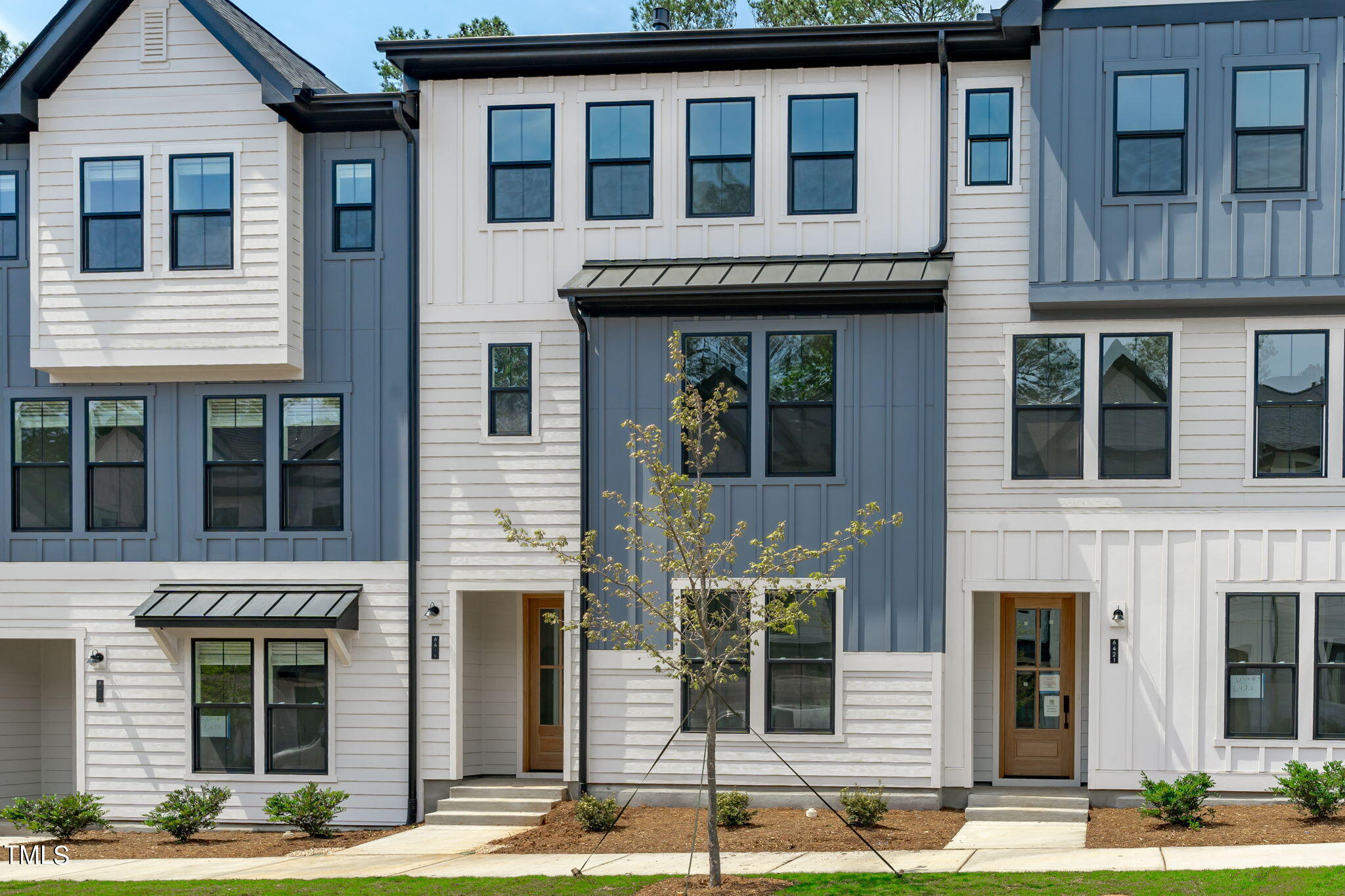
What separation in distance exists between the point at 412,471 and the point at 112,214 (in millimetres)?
4968

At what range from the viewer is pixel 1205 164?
47.1 feet

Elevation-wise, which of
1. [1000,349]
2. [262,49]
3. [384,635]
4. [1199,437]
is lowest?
[384,635]

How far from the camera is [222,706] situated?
630 inches

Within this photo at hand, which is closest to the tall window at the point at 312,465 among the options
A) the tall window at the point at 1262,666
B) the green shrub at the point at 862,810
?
the green shrub at the point at 862,810

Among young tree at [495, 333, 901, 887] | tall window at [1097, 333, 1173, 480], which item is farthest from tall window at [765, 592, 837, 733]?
tall window at [1097, 333, 1173, 480]

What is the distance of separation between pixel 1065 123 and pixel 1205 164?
5.28 ft

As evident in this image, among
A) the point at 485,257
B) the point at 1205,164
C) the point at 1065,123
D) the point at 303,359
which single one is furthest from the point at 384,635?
the point at 1205,164

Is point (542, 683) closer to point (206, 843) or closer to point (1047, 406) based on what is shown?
point (206, 843)

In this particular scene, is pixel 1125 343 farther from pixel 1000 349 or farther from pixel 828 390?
Result: pixel 828 390

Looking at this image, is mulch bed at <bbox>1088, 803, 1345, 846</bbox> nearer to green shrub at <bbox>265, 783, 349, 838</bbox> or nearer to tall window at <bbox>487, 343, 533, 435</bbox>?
tall window at <bbox>487, 343, 533, 435</bbox>

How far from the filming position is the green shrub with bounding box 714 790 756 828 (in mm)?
13820

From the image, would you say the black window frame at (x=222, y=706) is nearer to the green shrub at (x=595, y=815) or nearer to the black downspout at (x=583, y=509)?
the black downspout at (x=583, y=509)

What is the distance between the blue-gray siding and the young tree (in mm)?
249

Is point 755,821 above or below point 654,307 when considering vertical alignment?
below
